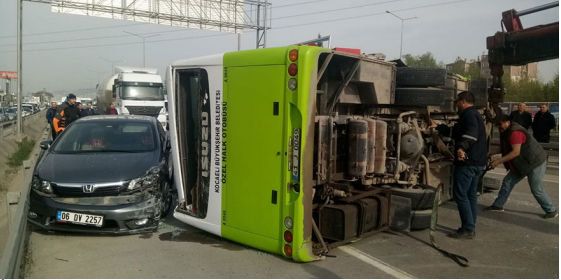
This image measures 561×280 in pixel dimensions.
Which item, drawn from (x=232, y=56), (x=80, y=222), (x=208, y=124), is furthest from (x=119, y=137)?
(x=232, y=56)

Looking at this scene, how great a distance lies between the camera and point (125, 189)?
539 cm

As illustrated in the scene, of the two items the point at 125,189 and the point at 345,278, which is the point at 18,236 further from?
the point at 345,278

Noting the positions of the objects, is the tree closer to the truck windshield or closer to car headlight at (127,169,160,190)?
the truck windshield

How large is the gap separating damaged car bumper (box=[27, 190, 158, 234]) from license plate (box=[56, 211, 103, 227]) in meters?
0.02

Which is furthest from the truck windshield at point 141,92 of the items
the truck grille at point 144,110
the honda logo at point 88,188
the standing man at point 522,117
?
the honda logo at point 88,188

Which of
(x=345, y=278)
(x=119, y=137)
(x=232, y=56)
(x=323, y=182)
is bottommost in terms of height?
(x=345, y=278)

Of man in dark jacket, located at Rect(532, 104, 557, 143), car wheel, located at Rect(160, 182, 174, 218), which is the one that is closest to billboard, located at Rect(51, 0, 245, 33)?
man in dark jacket, located at Rect(532, 104, 557, 143)

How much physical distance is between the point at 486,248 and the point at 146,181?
4183 millimetres

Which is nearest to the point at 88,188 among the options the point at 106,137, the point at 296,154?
the point at 106,137

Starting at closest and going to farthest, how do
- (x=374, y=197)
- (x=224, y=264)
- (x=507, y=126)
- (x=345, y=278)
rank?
1. (x=345, y=278)
2. (x=224, y=264)
3. (x=374, y=197)
4. (x=507, y=126)

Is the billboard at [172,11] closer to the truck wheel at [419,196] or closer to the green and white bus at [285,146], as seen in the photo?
the green and white bus at [285,146]

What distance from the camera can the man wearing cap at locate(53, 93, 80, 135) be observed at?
12301 mm

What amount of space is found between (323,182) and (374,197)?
3.14ft

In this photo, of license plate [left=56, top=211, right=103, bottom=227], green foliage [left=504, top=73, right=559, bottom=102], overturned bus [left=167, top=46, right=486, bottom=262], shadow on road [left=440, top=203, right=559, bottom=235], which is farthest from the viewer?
green foliage [left=504, top=73, right=559, bottom=102]
